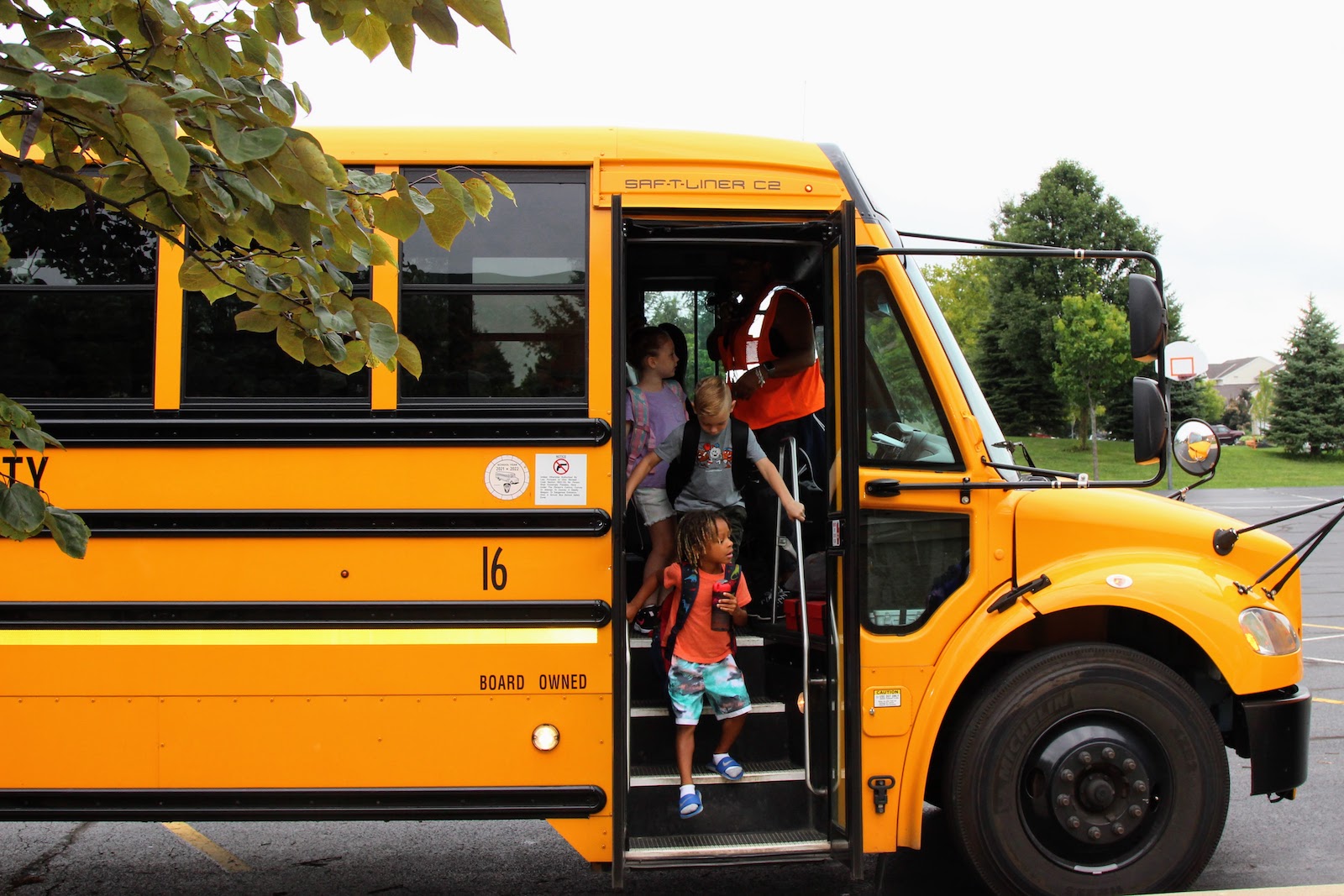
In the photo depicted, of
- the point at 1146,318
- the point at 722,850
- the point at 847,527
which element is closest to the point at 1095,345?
the point at 1146,318

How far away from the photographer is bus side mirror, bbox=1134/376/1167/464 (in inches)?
138

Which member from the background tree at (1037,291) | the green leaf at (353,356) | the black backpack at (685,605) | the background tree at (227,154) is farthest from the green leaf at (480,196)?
the background tree at (1037,291)

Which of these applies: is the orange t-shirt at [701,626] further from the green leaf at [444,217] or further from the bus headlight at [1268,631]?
the green leaf at [444,217]

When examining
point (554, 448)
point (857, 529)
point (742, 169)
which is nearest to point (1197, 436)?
point (857, 529)

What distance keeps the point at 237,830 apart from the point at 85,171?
3.21 metres

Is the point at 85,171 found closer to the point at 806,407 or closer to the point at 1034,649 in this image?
the point at 806,407

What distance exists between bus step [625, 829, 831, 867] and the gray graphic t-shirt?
1.22 meters

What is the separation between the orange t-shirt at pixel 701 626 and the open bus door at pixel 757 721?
0.22 metres

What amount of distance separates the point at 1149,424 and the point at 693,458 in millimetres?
1634

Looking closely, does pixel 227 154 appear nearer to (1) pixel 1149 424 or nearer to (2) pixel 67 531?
(2) pixel 67 531

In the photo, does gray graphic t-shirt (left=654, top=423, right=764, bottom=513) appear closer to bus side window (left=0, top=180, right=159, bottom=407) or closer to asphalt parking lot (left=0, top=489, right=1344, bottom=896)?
asphalt parking lot (left=0, top=489, right=1344, bottom=896)

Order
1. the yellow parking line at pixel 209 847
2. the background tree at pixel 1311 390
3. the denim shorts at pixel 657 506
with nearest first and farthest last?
the denim shorts at pixel 657 506 < the yellow parking line at pixel 209 847 < the background tree at pixel 1311 390

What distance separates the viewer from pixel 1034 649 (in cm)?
385

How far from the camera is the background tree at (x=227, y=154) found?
1.94 meters
